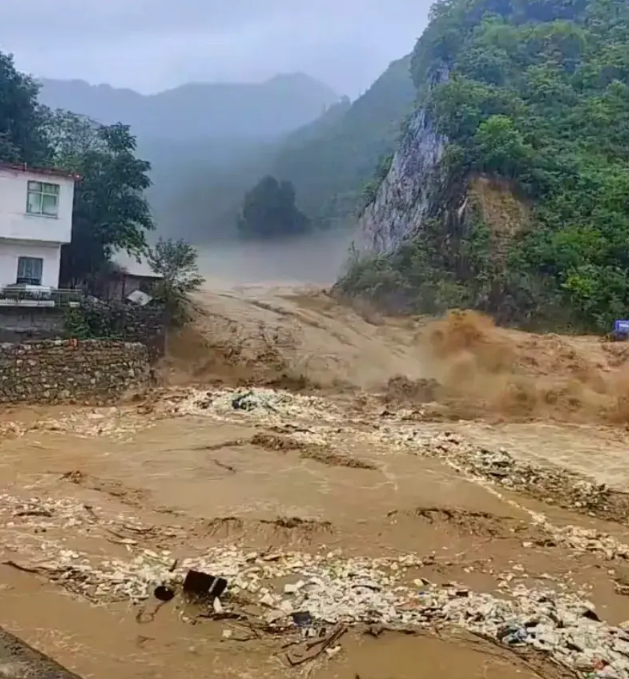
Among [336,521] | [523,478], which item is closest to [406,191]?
[523,478]

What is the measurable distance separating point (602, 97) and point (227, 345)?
2319 cm

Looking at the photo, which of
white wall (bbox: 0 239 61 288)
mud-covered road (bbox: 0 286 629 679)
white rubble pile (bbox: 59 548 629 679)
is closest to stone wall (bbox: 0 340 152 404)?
mud-covered road (bbox: 0 286 629 679)

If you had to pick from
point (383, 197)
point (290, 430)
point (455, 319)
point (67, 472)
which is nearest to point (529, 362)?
point (455, 319)

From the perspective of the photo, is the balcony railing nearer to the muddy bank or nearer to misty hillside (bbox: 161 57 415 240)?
the muddy bank

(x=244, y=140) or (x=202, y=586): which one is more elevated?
(x=244, y=140)

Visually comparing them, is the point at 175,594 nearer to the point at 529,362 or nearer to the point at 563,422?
the point at 563,422

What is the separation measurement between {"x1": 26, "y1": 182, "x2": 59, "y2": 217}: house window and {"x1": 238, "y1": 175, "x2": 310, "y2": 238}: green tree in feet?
98.6

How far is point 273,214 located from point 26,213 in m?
30.9

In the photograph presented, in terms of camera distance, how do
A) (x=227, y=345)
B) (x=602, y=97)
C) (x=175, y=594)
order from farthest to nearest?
(x=602, y=97) → (x=227, y=345) → (x=175, y=594)

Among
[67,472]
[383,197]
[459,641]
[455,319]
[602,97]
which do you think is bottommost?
[67,472]

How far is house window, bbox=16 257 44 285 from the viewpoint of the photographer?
2150cm

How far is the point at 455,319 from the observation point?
2430 centimetres

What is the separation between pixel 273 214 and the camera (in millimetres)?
51219

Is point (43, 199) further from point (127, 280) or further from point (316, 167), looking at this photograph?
point (316, 167)
